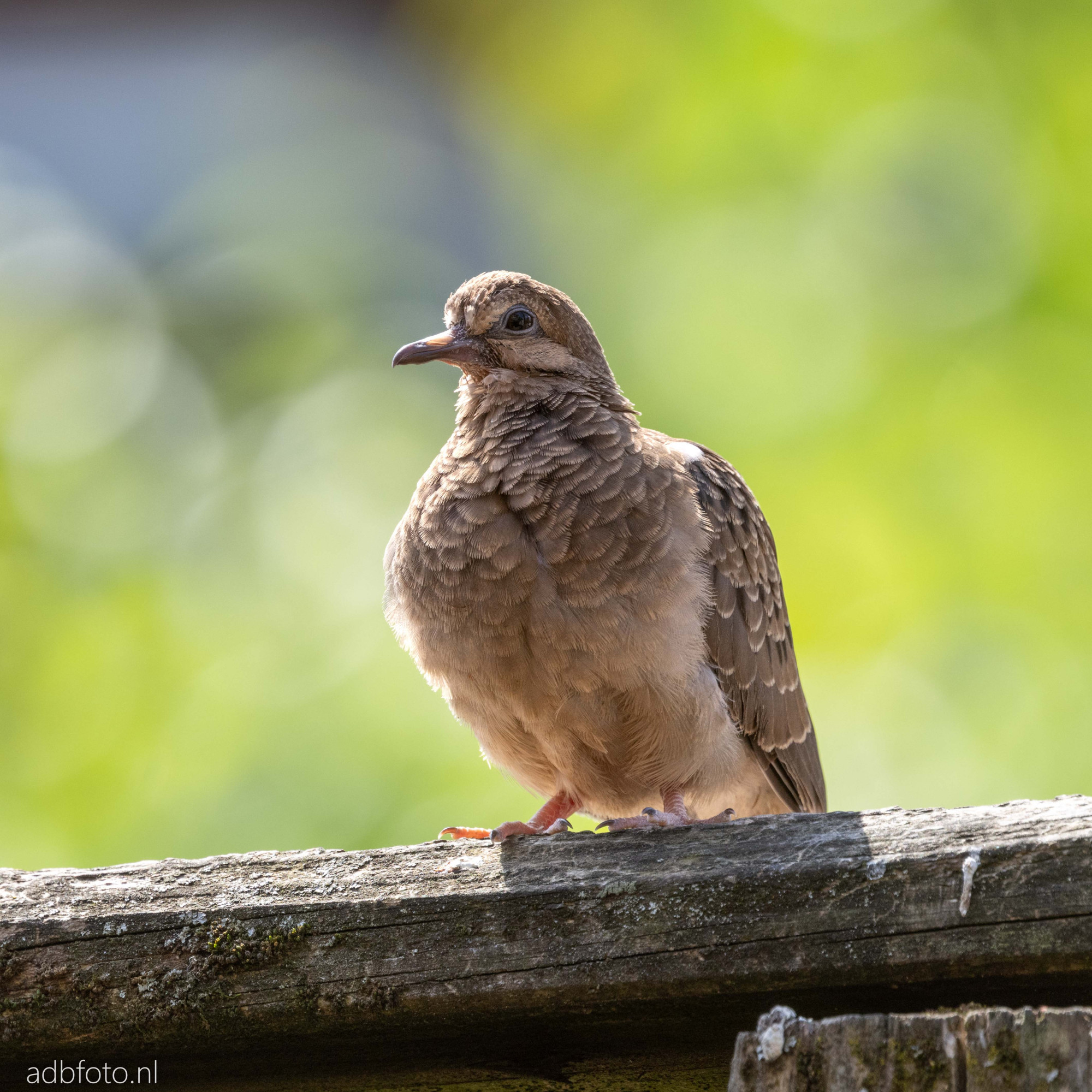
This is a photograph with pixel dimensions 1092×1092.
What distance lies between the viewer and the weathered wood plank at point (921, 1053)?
137cm

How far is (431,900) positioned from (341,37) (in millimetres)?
5787

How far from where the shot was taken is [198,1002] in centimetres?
195

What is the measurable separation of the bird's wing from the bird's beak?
0.74 metres

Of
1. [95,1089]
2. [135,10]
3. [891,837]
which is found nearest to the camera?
[891,837]

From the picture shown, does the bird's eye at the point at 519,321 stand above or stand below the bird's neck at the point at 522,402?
above

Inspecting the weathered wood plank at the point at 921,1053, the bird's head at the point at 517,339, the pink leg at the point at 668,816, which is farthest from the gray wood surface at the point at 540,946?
the bird's head at the point at 517,339

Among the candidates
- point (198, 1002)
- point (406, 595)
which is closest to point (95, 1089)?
point (198, 1002)

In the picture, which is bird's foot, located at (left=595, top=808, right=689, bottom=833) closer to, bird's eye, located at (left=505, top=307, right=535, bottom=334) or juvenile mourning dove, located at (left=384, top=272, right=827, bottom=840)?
juvenile mourning dove, located at (left=384, top=272, right=827, bottom=840)

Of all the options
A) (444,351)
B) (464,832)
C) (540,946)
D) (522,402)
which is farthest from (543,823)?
(540,946)

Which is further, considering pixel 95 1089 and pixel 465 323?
pixel 465 323

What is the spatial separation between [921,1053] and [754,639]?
227cm

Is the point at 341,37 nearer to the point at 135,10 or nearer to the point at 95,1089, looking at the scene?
the point at 135,10

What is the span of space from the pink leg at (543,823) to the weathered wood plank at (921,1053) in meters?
1.41

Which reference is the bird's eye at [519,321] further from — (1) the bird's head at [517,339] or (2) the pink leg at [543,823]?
(2) the pink leg at [543,823]
